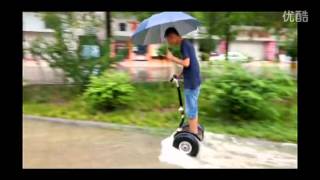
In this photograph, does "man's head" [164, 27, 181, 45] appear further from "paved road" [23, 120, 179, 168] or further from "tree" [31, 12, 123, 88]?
"tree" [31, 12, 123, 88]

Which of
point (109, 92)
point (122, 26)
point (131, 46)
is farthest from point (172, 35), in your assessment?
point (122, 26)

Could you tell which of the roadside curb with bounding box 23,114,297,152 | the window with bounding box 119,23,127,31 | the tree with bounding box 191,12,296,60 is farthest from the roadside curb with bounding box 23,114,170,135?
the tree with bounding box 191,12,296,60

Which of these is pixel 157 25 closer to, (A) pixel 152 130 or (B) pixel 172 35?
(B) pixel 172 35

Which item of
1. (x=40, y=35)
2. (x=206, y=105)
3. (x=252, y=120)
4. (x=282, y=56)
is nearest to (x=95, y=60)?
(x=40, y=35)

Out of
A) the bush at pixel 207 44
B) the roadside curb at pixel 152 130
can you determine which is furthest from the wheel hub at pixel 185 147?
the bush at pixel 207 44

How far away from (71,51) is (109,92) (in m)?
1.56

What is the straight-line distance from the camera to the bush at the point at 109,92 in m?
7.34

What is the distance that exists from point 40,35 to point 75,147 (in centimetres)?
355

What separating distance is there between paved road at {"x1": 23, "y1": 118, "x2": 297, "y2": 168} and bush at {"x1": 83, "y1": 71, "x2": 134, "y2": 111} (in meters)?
0.93

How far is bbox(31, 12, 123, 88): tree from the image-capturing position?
8.23 metres

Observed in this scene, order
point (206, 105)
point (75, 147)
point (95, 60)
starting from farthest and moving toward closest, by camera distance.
→ point (95, 60) → point (206, 105) → point (75, 147)

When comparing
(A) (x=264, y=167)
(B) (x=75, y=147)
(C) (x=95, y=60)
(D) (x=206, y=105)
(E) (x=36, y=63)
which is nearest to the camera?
(A) (x=264, y=167)

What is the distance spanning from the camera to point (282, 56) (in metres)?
9.15

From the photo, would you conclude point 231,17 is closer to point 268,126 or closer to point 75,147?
point 268,126
